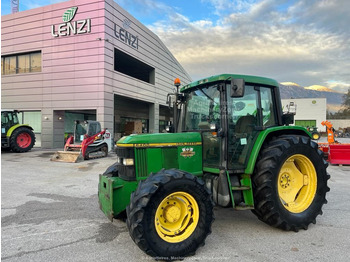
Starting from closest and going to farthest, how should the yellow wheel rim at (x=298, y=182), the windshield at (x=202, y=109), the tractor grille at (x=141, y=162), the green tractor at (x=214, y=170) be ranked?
1. the green tractor at (x=214, y=170)
2. the tractor grille at (x=141, y=162)
3. the windshield at (x=202, y=109)
4. the yellow wheel rim at (x=298, y=182)

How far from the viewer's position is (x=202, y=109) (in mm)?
4207

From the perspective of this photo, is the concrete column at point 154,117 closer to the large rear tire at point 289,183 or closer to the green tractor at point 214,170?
the green tractor at point 214,170

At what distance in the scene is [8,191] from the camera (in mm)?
6438

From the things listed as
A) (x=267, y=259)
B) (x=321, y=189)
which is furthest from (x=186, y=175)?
(x=321, y=189)

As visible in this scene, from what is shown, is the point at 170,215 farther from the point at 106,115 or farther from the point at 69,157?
the point at 106,115

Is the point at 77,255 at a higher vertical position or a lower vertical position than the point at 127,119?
lower

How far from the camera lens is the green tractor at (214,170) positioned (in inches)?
123

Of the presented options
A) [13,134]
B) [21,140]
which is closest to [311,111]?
[21,140]

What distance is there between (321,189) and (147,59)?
20.4 m

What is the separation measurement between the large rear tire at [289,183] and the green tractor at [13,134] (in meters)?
14.7

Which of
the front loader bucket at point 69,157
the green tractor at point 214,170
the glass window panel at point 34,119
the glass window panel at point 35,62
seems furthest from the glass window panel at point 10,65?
the green tractor at point 214,170

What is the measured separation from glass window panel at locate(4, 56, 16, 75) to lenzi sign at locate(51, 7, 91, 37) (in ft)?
15.6

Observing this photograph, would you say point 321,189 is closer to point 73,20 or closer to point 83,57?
point 83,57

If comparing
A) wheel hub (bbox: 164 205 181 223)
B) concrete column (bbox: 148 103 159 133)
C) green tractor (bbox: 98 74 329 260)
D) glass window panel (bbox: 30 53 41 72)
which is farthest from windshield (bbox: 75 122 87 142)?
wheel hub (bbox: 164 205 181 223)
